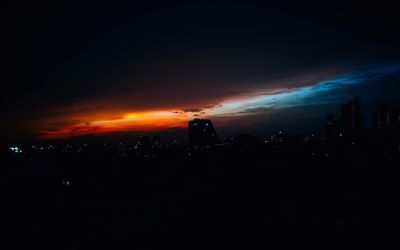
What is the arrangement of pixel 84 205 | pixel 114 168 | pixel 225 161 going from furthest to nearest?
pixel 114 168, pixel 225 161, pixel 84 205

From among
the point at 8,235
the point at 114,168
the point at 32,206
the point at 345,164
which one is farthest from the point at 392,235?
the point at 114,168

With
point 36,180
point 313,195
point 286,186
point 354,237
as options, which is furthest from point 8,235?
point 286,186

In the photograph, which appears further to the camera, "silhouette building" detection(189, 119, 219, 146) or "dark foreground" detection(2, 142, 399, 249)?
"silhouette building" detection(189, 119, 219, 146)

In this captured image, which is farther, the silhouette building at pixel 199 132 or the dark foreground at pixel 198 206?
the silhouette building at pixel 199 132

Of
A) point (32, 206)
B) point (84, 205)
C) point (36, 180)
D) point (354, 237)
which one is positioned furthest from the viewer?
point (36, 180)

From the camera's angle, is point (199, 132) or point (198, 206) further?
point (199, 132)

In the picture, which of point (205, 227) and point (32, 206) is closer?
point (205, 227)

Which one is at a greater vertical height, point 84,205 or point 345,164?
point 84,205

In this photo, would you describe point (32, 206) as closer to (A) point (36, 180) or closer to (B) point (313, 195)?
(A) point (36, 180)
